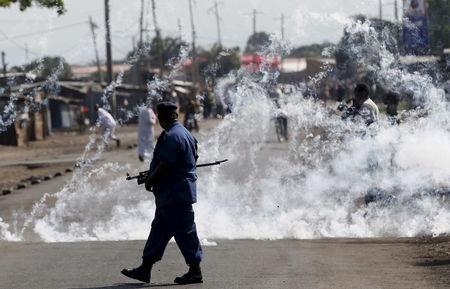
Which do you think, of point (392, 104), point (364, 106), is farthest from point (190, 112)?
point (364, 106)

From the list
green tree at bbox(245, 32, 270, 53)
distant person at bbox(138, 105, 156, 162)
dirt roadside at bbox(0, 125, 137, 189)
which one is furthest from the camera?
dirt roadside at bbox(0, 125, 137, 189)

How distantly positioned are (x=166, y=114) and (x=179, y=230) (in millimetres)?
1050

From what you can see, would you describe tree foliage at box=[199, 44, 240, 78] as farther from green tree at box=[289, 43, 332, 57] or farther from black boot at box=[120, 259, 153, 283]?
black boot at box=[120, 259, 153, 283]

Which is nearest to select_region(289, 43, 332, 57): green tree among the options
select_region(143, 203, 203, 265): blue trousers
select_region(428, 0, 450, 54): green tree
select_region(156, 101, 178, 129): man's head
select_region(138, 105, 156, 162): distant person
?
select_region(428, 0, 450, 54): green tree

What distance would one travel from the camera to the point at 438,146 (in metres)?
14.0

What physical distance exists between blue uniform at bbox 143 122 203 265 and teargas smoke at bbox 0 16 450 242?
375 cm

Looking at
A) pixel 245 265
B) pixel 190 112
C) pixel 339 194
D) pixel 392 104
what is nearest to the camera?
pixel 245 265

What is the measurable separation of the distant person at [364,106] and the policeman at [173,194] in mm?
5230

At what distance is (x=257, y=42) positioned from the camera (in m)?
18.9

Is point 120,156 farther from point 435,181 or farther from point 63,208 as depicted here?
point 435,181

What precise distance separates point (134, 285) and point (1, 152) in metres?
30.6

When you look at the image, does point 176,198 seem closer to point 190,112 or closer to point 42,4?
point 42,4

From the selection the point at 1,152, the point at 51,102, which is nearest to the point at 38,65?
the point at 1,152

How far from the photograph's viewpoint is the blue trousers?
863cm
